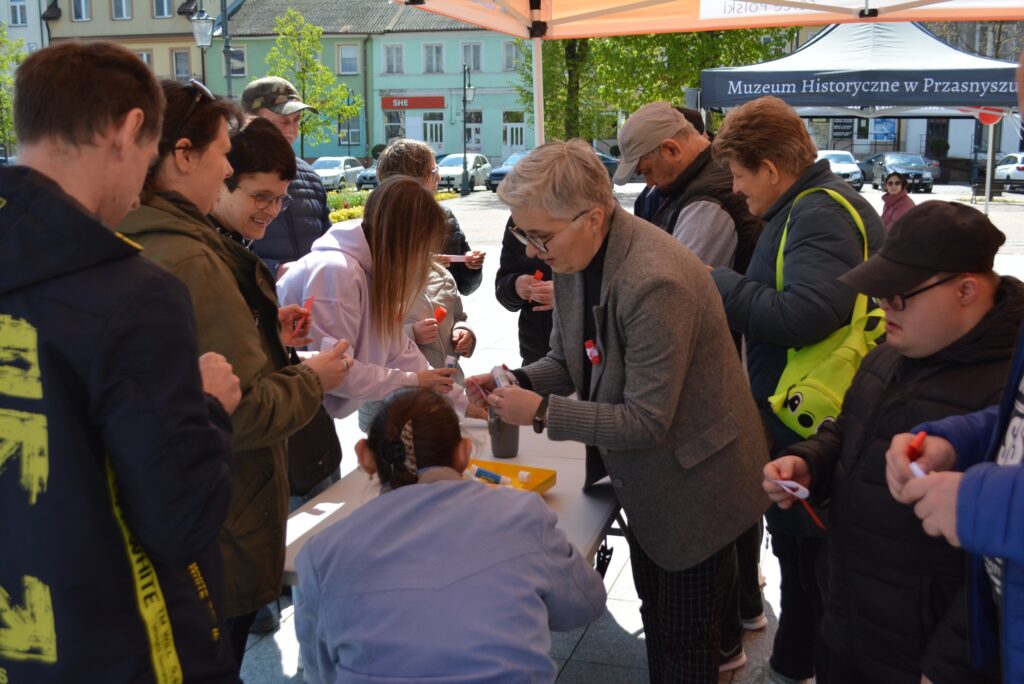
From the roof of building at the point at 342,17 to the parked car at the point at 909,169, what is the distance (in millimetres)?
20200

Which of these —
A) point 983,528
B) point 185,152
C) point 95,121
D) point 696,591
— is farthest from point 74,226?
point 696,591

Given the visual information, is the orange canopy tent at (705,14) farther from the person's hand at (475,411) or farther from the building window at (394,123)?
the building window at (394,123)

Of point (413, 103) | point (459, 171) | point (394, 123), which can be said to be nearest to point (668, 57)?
point (459, 171)

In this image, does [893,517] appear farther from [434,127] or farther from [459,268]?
[434,127]

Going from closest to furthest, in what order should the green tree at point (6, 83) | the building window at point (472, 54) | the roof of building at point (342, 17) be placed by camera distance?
the green tree at point (6, 83) → the roof of building at point (342, 17) → the building window at point (472, 54)

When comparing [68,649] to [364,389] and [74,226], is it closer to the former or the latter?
[74,226]

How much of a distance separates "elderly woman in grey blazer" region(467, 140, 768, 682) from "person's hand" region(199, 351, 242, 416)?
0.83 metres

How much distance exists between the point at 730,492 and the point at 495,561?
86cm

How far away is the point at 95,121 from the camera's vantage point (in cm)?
138

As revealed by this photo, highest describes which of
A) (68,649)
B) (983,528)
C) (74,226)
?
(74,226)

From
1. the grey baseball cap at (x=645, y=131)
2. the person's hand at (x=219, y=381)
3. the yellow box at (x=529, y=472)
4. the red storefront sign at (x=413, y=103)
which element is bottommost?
the yellow box at (x=529, y=472)

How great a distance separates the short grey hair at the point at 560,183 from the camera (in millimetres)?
2215

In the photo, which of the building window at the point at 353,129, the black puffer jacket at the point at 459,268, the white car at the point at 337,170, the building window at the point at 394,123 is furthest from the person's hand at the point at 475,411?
the building window at the point at 394,123

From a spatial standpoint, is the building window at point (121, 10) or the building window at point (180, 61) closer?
the building window at point (121, 10)
